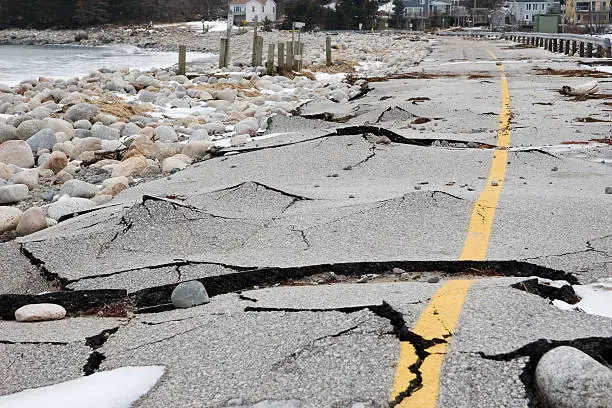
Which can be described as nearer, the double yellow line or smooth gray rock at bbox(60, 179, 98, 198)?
the double yellow line

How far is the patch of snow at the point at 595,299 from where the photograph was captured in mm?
3285

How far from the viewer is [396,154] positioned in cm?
759

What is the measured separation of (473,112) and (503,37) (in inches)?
2361

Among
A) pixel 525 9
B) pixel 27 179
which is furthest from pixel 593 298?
pixel 525 9

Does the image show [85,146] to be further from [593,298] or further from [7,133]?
[593,298]

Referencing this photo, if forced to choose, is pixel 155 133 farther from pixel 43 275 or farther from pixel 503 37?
pixel 503 37

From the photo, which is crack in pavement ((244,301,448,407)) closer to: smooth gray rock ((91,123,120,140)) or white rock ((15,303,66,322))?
white rock ((15,303,66,322))

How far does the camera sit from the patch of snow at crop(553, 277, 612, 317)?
129 inches

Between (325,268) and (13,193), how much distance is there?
4377 mm

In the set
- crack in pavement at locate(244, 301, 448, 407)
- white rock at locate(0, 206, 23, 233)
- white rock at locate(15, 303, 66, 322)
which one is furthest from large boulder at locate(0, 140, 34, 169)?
crack in pavement at locate(244, 301, 448, 407)

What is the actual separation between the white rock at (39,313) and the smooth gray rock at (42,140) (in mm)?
6831

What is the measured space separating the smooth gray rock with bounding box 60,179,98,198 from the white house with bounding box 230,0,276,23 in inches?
4519

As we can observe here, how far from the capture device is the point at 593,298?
11.3 feet

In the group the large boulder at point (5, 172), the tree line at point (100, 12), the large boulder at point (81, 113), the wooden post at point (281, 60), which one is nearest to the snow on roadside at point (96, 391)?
the large boulder at point (5, 172)
